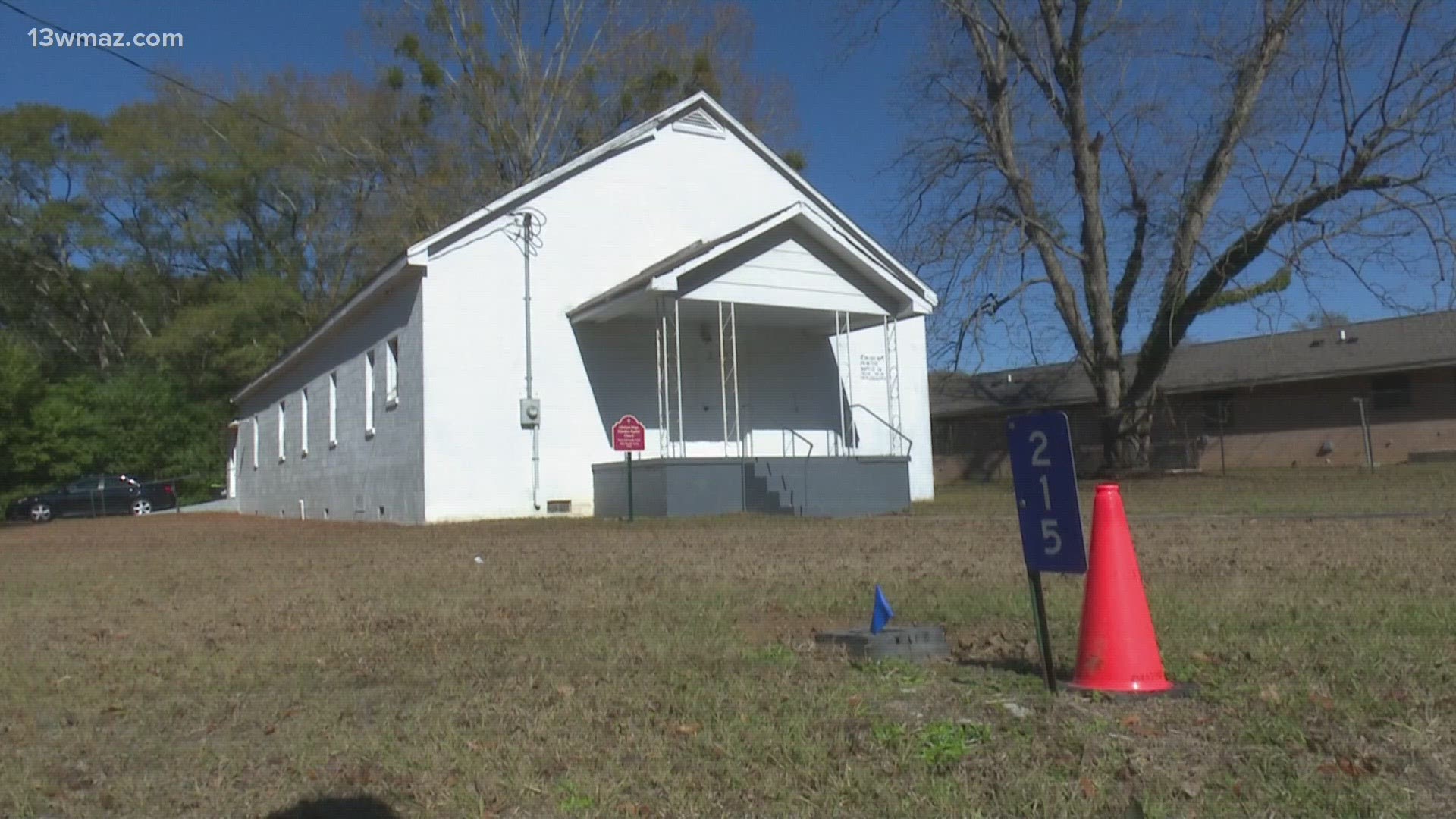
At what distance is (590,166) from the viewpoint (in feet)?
68.6

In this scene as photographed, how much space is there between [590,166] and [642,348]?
3327 millimetres

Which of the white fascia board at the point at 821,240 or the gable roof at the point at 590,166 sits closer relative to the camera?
the white fascia board at the point at 821,240

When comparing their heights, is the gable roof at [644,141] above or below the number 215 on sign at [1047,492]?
above

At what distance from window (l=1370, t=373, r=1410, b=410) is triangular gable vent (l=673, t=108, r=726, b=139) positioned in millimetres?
20412

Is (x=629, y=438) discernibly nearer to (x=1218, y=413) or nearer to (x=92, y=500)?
(x=1218, y=413)

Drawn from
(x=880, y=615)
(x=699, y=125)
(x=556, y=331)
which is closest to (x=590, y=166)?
(x=699, y=125)

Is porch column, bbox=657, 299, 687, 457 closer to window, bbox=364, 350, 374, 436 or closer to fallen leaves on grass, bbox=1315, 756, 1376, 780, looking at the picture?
window, bbox=364, 350, 374, 436

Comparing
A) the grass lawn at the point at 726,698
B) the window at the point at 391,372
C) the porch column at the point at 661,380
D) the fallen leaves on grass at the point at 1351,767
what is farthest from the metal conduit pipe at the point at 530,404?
the fallen leaves on grass at the point at 1351,767

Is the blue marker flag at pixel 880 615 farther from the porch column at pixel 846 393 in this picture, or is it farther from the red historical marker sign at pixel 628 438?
the porch column at pixel 846 393

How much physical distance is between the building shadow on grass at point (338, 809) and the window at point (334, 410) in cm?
2156

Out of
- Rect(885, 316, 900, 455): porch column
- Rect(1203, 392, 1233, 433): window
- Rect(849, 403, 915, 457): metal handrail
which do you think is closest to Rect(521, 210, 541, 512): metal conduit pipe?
Rect(885, 316, 900, 455): porch column

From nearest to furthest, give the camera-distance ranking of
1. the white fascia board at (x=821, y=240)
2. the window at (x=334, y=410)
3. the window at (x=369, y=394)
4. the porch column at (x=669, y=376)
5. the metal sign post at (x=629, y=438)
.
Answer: the metal sign post at (x=629, y=438) → the white fascia board at (x=821, y=240) → the porch column at (x=669, y=376) → the window at (x=369, y=394) → the window at (x=334, y=410)

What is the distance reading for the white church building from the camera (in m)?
19.2

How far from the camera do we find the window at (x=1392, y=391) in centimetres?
3148
